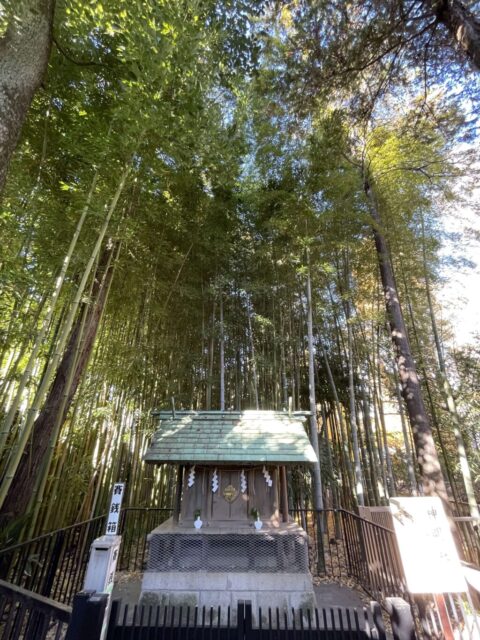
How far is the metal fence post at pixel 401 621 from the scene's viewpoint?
1.57m

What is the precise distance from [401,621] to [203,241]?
4.99m

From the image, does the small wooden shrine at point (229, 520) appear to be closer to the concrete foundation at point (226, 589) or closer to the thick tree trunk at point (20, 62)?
the concrete foundation at point (226, 589)

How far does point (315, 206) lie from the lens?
538 centimetres

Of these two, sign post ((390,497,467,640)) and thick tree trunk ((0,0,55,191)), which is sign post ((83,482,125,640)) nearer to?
sign post ((390,497,467,640))

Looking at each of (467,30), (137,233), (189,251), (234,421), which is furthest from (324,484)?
(467,30)

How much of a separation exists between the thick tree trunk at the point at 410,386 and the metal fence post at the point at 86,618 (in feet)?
13.1

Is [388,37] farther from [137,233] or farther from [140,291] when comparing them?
[140,291]

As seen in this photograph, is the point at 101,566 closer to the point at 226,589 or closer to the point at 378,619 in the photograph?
the point at 226,589

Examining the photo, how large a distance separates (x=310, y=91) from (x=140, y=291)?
395 cm

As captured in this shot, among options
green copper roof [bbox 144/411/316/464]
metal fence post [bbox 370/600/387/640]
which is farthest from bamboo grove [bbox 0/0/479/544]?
metal fence post [bbox 370/600/387/640]

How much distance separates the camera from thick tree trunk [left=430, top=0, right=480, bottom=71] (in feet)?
7.91

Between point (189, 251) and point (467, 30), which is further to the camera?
point (189, 251)

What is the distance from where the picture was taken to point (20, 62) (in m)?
2.04

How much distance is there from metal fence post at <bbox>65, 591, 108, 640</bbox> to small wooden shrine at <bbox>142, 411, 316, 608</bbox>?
6.06ft
